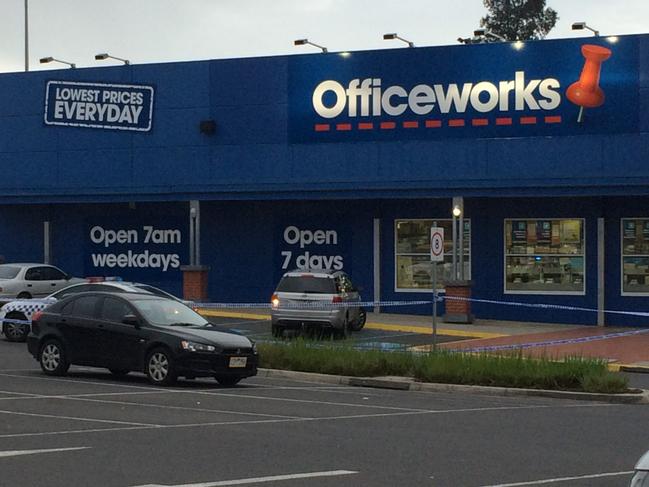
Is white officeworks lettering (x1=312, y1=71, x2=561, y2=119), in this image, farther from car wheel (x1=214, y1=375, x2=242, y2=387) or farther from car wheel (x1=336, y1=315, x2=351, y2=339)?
car wheel (x1=214, y1=375, x2=242, y2=387)

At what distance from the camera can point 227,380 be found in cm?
2047

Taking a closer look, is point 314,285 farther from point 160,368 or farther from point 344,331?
point 160,368

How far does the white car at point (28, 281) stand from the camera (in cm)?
3325

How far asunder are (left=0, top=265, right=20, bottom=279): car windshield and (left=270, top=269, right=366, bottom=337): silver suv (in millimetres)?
8017

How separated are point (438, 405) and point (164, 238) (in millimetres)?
23097

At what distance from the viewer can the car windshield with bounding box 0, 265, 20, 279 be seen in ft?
110

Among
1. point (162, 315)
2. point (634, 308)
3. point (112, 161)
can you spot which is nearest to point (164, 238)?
point (112, 161)

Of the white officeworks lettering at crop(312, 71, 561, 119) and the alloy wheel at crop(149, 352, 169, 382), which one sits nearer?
the alloy wheel at crop(149, 352, 169, 382)

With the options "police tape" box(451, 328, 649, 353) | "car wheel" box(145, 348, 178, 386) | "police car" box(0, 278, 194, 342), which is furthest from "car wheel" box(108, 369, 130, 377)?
"police tape" box(451, 328, 649, 353)

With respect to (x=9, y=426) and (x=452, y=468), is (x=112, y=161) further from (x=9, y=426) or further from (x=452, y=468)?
(x=452, y=468)

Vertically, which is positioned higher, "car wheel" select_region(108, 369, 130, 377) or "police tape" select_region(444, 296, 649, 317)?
"police tape" select_region(444, 296, 649, 317)

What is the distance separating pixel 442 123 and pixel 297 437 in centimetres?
Answer: 2287

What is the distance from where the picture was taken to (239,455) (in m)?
12.5

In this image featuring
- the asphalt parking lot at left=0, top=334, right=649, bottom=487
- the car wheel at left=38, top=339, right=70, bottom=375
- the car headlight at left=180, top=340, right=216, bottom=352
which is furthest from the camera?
the car wheel at left=38, top=339, right=70, bottom=375
